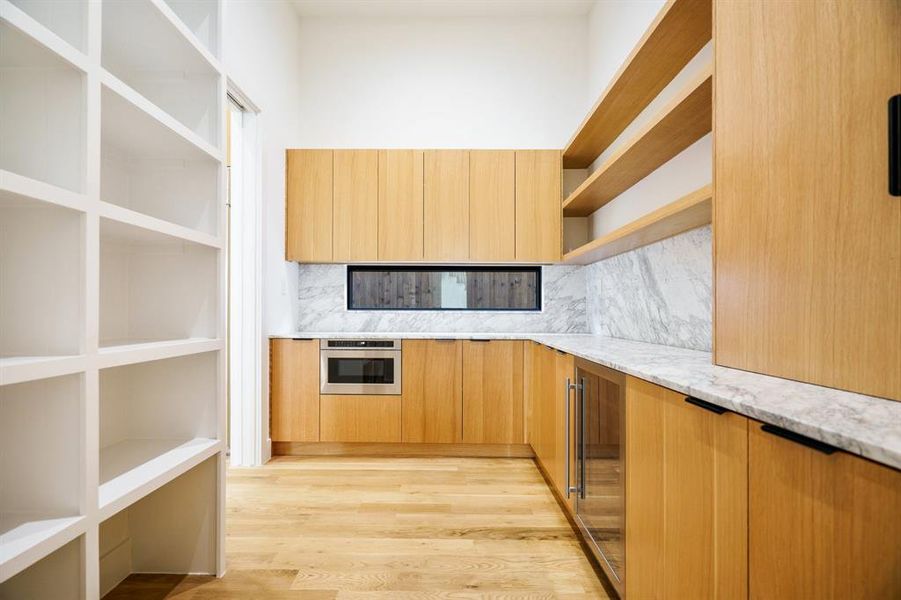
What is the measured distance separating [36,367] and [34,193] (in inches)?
15.1

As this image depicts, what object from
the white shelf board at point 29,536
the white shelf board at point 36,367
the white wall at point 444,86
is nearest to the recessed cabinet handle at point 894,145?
the white shelf board at point 36,367

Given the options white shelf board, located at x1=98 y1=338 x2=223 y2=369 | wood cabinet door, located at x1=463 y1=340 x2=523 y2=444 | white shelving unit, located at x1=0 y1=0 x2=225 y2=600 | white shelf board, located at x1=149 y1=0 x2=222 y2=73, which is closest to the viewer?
white shelving unit, located at x1=0 y1=0 x2=225 y2=600

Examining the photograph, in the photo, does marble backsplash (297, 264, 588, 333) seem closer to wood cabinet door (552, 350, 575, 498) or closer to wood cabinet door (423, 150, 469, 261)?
wood cabinet door (423, 150, 469, 261)

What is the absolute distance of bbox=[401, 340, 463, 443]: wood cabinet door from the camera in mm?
3311

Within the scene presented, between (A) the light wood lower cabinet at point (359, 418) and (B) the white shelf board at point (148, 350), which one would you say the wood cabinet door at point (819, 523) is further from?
(A) the light wood lower cabinet at point (359, 418)

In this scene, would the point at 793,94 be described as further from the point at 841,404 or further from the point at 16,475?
the point at 16,475

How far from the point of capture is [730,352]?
1.31 m

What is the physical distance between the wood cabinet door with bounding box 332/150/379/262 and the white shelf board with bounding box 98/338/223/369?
192 centimetres

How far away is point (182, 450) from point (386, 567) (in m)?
0.91

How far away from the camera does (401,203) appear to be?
3631mm

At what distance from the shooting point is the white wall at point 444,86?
12.8 feet

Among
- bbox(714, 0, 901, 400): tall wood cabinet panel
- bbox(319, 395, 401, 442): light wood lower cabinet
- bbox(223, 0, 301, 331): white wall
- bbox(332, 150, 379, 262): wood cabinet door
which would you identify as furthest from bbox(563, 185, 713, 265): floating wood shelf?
bbox(223, 0, 301, 331): white wall

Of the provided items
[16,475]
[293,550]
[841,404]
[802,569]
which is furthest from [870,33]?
[293,550]

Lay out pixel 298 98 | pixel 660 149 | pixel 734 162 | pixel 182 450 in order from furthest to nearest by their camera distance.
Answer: pixel 298 98
pixel 660 149
pixel 182 450
pixel 734 162
